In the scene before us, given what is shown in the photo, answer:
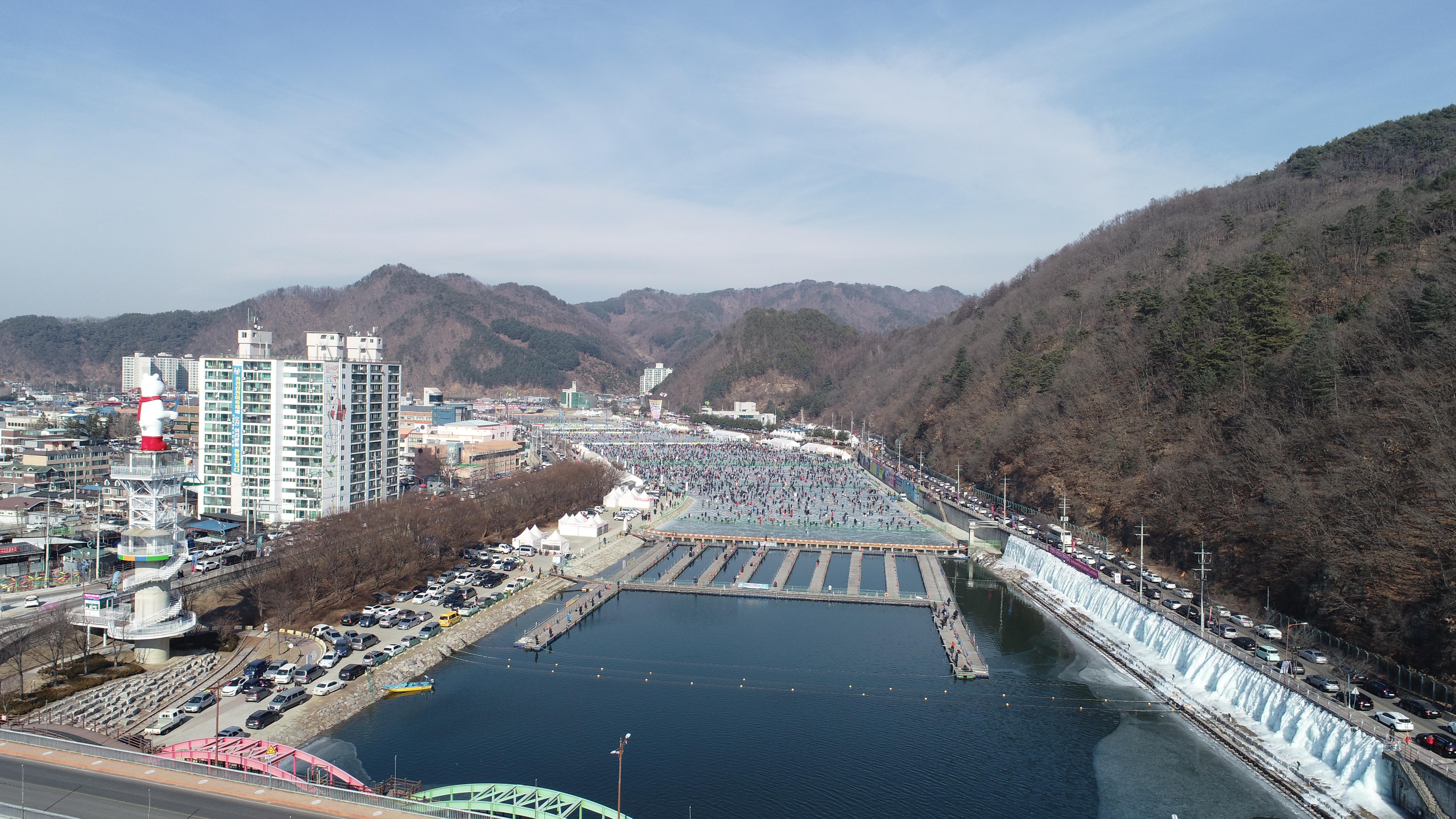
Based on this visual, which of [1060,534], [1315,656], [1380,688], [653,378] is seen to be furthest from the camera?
[653,378]

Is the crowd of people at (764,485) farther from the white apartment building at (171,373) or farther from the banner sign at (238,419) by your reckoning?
the white apartment building at (171,373)

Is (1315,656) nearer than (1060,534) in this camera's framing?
Yes

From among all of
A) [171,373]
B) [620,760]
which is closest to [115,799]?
[620,760]

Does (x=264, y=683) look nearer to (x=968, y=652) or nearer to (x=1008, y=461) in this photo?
(x=968, y=652)

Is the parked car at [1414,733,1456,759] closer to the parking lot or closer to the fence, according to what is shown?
the fence

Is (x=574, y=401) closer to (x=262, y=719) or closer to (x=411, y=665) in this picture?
(x=411, y=665)

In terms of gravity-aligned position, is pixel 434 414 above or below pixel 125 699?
above

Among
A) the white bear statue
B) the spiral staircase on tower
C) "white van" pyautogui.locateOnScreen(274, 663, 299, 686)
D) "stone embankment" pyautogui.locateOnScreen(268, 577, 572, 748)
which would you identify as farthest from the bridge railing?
the white bear statue
